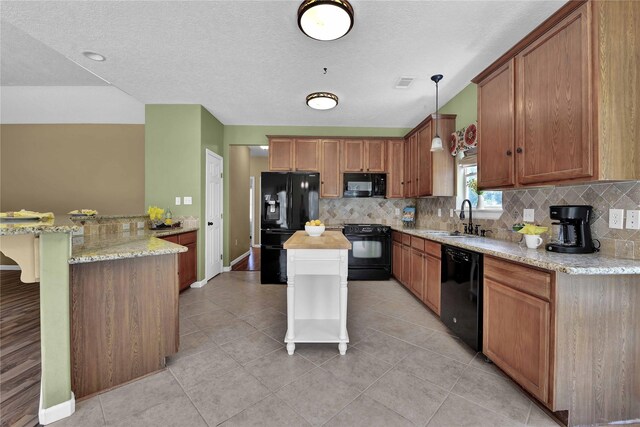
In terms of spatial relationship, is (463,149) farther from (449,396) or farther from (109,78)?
(109,78)

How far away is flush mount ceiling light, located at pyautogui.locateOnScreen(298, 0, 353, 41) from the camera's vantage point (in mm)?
1705

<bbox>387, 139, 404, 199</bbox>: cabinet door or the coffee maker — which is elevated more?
<bbox>387, 139, 404, 199</bbox>: cabinet door

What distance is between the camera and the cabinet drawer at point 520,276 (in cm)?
141

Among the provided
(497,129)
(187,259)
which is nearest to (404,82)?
(497,129)

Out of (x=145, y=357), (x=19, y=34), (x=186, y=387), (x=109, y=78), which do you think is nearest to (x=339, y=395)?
(x=186, y=387)

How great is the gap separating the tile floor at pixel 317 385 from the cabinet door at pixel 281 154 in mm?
2677

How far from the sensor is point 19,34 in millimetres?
2779

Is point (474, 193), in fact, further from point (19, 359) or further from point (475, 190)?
point (19, 359)

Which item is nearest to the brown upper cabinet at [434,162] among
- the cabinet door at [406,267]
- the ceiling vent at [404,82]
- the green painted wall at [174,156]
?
the ceiling vent at [404,82]

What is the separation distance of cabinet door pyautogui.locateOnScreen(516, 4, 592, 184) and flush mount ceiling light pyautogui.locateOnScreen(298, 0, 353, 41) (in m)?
1.33

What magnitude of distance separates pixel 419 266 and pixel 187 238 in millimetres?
3194

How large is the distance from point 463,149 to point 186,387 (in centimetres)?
364

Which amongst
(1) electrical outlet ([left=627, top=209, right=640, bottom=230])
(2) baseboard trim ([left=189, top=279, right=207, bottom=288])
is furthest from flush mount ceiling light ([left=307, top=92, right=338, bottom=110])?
(2) baseboard trim ([left=189, top=279, right=207, bottom=288])

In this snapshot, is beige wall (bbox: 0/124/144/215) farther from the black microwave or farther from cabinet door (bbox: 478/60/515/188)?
cabinet door (bbox: 478/60/515/188)
